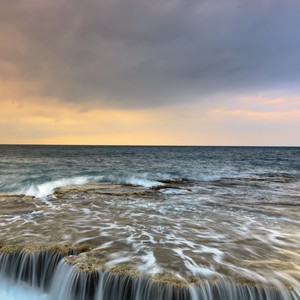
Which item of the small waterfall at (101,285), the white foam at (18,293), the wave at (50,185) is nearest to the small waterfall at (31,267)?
the small waterfall at (101,285)

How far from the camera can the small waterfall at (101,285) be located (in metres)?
4.96

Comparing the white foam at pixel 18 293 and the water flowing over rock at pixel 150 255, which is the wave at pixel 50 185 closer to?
the water flowing over rock at pixel 150 255

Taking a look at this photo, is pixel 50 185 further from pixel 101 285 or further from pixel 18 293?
pixel 101 285

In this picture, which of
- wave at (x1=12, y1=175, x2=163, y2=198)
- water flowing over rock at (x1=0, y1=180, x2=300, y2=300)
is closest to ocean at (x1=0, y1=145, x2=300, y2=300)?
water flowing over rock at (x1=0, y1=180, x2=300, y2=300)

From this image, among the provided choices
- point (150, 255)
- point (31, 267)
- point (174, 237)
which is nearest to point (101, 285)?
point (150, 255)

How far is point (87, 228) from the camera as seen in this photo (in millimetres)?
8625

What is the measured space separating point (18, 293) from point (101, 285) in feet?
6.86

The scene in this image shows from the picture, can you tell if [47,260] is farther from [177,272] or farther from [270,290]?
[270,290]

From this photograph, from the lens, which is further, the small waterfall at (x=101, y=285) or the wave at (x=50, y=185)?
the wave at (x=50, y=185)

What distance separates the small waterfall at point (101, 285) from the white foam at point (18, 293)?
0.11 m

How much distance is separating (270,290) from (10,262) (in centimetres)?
593

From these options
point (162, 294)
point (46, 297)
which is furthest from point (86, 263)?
point (162, 294)

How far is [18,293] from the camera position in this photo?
591 cm

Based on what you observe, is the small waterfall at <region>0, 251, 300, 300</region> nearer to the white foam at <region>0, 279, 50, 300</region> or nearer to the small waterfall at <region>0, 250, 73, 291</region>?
the small waterfall at <region>0, 250, 73, 291</region>
